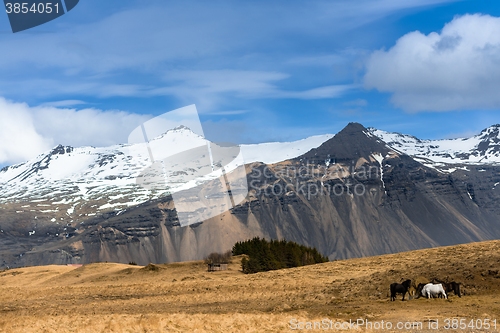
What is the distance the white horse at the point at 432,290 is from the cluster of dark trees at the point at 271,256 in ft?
124

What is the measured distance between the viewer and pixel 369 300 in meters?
36.9

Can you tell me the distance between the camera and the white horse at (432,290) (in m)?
34.4

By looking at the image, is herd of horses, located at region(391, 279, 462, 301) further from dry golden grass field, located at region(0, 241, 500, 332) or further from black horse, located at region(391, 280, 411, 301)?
dry golden grass field, located at region(0, 241, 500, 332)

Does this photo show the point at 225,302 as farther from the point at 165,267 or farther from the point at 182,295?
the point at 165,267

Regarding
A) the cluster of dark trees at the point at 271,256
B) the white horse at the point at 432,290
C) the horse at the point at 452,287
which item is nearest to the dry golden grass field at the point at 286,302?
the horse at the point at 452,287

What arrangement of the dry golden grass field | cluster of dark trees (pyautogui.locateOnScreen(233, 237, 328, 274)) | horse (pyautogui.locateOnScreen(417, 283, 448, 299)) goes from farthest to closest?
1. cluster of dark trees (pyautogui.locateOnScreen(233, 237, 328, 274))
2. horse (pyautogui.locateOnScreen(417, 283, 448, 299))
3. the dry golden grass field

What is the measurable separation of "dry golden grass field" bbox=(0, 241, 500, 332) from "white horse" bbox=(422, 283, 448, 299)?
0.57m

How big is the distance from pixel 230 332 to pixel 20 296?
115ft

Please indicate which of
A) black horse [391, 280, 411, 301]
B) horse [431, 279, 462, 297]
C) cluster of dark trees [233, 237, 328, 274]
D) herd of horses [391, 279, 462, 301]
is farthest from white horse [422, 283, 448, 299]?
cluster of dark trees [233, 237, 328, 274]

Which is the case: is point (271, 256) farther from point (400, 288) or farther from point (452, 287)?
point (452, 287)

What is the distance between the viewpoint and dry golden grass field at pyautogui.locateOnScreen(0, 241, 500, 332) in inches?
1182

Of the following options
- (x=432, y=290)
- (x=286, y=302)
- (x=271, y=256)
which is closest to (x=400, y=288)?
(x=432, y=290)

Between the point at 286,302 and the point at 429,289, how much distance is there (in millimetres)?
9386

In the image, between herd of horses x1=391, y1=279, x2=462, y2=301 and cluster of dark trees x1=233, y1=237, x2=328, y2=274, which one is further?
cluster of dark trees x1=233, y1=237, x2=328, y2=274
